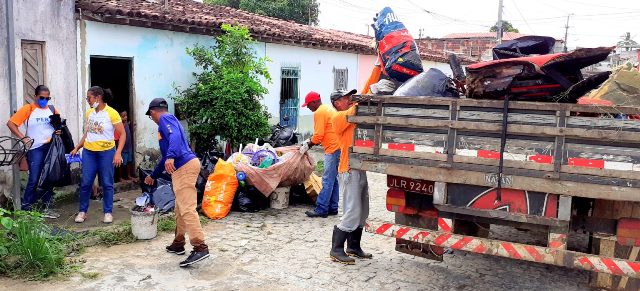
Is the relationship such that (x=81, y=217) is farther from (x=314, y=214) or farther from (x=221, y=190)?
(x=314, y=214)

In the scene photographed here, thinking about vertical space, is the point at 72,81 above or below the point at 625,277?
above

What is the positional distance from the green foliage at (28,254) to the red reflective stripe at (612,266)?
14.2 ft

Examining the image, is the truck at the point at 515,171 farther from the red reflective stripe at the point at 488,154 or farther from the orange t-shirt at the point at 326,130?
the orange t-shirt at the point at 326,130

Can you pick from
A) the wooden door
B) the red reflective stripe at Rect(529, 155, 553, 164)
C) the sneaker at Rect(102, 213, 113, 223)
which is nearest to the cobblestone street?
the sneaker at Rect(102, 213, 113, 223)

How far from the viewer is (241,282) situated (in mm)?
4750

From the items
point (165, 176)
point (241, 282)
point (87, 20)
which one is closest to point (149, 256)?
point (241, 282)

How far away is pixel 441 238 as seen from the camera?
166 inches

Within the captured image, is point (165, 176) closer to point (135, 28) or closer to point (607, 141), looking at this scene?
point (135, 28)

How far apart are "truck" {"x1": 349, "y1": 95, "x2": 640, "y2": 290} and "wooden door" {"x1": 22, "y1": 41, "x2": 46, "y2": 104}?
4666 millimetres

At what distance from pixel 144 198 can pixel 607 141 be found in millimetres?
4430

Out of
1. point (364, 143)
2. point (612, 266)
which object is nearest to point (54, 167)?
point (364, 143)

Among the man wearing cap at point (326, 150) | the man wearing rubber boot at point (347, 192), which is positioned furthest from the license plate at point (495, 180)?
the man wearing cap at point (326, 150)

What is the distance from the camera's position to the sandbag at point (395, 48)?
5.15 metres

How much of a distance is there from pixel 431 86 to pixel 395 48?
90cm
